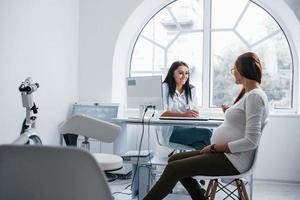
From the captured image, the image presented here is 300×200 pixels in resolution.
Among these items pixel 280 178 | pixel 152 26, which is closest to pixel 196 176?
pixel 280 178

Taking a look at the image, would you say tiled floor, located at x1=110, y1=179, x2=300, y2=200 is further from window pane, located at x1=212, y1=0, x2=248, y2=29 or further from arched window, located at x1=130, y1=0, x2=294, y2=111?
window pane, located at x1=212, y1=0, x2=248, y2=29

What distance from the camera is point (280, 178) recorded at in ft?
11.5

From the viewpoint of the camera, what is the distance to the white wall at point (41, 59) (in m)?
2.73

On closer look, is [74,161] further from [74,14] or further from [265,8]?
[265,8]

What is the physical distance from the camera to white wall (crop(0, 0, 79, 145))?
8.96ft

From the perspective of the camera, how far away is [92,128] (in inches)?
74.5

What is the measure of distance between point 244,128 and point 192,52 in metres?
2.35

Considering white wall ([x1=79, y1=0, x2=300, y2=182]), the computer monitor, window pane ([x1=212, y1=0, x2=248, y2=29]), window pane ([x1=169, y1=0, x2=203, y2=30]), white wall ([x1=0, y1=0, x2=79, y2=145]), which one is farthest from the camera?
window pane ([x1=169, y1=0, x2=203, y2=30])

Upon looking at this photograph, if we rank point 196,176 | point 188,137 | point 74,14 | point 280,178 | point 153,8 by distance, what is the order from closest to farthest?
point 196,176, point 188,137, point 280,178, point 74,14, point 153,8

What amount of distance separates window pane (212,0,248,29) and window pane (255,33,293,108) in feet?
1.62

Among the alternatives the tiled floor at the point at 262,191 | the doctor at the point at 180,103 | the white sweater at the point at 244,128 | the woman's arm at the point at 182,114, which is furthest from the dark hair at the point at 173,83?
the white sweater at the point at 244,128

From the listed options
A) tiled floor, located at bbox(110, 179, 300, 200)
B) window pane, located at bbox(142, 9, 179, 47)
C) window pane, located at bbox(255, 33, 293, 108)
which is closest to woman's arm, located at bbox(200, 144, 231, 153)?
tiled floor, located at bbox(110, 179, 300, 200)

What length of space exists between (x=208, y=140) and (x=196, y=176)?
880 millimetres

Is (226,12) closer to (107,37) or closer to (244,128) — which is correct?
(107,37)
